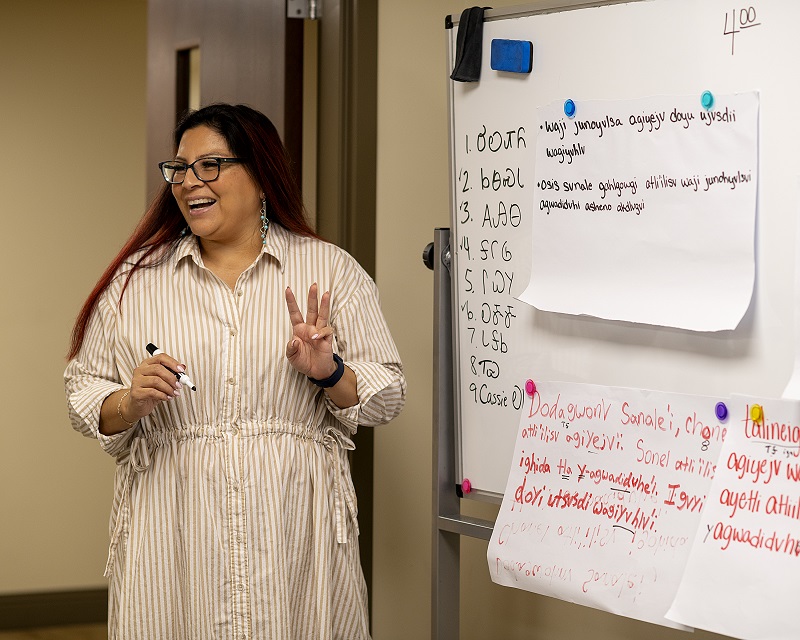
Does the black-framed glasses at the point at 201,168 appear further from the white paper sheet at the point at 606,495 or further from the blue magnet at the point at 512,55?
the white paper sheet at the point at 606,495

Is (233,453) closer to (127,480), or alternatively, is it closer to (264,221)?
(127,480)

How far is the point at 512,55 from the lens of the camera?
1.85 meters

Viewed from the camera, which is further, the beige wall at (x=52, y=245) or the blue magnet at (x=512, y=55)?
the beige wall at (x=52, y=245)

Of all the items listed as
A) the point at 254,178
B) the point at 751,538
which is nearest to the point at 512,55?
the point at 254,178

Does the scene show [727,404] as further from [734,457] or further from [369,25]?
[369,25]

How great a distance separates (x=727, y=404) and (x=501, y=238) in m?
0.55

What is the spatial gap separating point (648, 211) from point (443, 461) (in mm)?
667

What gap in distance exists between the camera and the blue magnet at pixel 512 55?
1.83 metres

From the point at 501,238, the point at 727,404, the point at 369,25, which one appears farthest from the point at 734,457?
the point at 369,25

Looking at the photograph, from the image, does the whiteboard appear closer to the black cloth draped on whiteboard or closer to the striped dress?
the black cloth draped on whiteboard

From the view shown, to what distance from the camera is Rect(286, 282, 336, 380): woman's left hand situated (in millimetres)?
1756

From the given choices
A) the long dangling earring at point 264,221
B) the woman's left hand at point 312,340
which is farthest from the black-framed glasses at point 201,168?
the woman's left hand at point 312,340

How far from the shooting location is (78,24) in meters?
3.73

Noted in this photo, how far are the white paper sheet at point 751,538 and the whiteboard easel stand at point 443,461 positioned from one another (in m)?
0.57
